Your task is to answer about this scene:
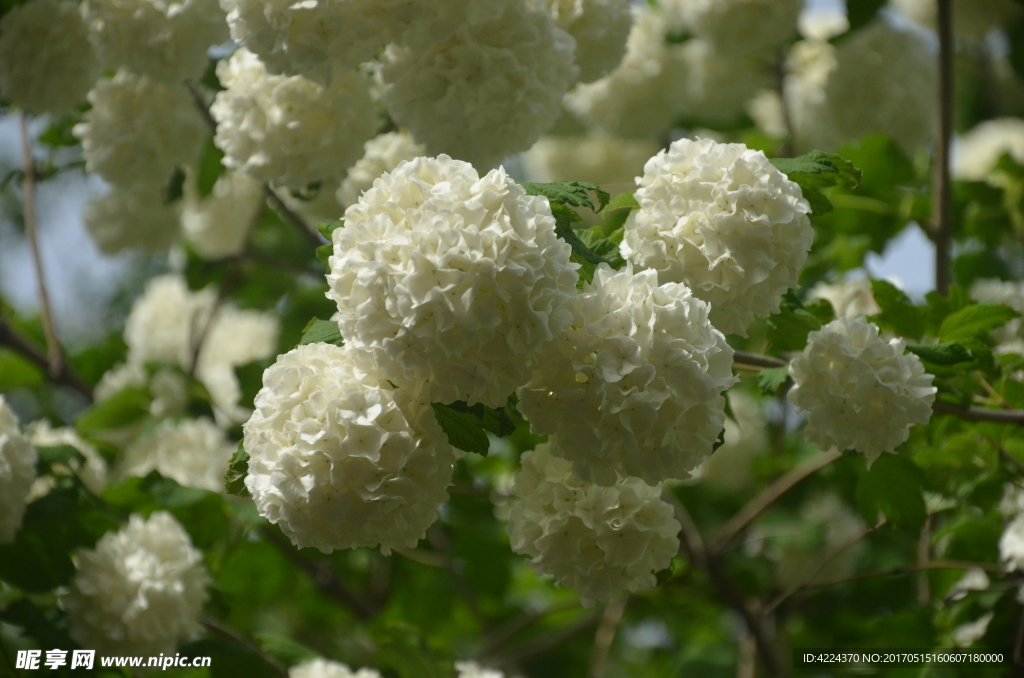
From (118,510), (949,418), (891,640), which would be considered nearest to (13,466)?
(118,510)

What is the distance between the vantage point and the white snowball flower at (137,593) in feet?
6.43

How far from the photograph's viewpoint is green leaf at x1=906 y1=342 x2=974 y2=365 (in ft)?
5.02

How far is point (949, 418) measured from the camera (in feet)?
6.16

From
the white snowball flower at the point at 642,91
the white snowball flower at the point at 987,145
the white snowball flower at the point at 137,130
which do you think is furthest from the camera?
the white snowball flower at the point at 987,145

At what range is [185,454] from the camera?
2814mm

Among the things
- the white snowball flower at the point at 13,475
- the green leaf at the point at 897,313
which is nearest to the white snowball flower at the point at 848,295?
the green leaf at the point at 897,313

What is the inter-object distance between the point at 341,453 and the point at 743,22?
2328 millimetres

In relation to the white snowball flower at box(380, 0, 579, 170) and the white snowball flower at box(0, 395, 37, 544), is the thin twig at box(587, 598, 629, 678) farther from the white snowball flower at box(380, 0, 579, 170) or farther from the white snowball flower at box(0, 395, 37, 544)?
the white snowball flower at box(0, 395, 37, 544)

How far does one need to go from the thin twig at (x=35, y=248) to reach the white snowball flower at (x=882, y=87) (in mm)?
2861

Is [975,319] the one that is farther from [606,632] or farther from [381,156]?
[606,632]

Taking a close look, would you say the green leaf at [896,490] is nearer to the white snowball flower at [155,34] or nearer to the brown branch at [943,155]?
the brown branch at [943,155]

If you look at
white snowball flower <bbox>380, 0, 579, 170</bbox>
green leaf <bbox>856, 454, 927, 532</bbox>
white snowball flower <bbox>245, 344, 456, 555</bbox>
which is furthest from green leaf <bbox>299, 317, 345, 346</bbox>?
green leaf <bbox>856, 454, 927, 532</bbox>

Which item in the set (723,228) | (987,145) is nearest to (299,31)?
(723,228)

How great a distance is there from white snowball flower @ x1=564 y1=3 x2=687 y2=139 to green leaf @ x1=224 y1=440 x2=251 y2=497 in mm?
2229
